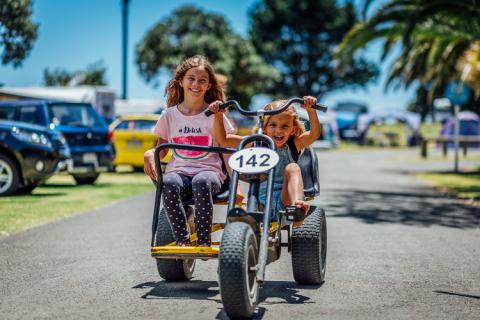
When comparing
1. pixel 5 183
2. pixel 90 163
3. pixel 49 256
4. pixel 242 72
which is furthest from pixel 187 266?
pixel 242 72

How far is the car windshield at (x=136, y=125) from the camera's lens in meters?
22.2

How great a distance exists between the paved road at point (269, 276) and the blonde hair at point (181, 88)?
1.35 metres

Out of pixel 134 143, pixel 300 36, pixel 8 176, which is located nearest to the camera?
pixel 8 176

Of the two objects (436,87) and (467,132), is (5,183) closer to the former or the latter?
(436,87)

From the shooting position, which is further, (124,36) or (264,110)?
(124,36)

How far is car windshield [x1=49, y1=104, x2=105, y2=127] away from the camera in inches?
690

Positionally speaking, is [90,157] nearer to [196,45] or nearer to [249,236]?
[249,236]

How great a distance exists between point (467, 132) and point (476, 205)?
3569 centimetres

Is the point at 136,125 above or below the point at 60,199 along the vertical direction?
above

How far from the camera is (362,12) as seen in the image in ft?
57.1

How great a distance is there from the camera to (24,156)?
1405cm

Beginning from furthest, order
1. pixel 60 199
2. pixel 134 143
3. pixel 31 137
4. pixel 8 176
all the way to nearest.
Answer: pixel 134 143 → pixel 31 137 → pixel 8 176 → pixel 60 199

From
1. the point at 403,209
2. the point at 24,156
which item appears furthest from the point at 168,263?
the point at 24,156

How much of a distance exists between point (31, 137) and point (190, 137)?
344 inches
